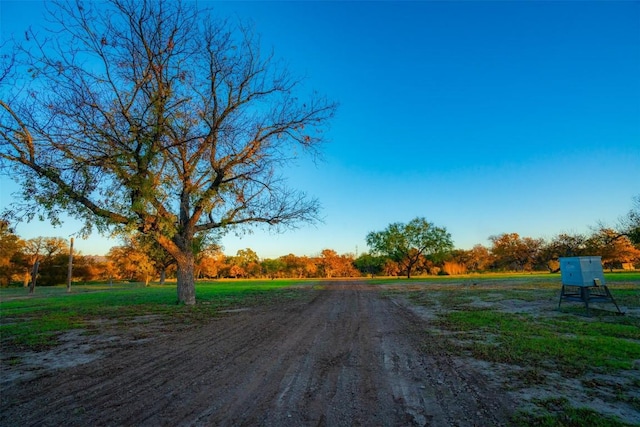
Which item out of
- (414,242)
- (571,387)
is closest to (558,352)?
(571,387)

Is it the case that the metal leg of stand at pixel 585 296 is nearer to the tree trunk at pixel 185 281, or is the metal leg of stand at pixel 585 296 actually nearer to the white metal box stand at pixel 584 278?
the white metal box stand at pixel 584 278

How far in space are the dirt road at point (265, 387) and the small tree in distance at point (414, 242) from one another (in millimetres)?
43442

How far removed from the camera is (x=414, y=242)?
4909 centimetres

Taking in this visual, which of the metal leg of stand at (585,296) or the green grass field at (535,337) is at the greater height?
the metal leg of stand at (585,296)

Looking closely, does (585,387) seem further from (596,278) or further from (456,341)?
(596,278)

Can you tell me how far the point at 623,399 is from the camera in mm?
3762

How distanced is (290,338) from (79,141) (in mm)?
10477

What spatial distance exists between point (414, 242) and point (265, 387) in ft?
156

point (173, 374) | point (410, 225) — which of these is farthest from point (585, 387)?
point (410, 225)

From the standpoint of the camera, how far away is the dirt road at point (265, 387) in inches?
137

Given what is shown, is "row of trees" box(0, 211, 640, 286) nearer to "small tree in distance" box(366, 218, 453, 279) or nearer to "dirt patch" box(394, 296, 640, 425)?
"small tree in distance" box(366, 218, 453, 279)

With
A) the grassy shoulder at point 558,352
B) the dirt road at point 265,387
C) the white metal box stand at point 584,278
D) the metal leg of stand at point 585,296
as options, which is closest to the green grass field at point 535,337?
the grassy shoulder at point 558,352

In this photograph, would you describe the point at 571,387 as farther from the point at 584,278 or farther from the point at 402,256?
the point at 402,256

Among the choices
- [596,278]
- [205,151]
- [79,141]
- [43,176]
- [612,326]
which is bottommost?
[612,326]
